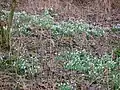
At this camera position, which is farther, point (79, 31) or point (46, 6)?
point (46, 6)

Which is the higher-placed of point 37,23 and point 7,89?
point 37,23

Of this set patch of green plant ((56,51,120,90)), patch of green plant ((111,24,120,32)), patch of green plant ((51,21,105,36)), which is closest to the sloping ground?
patch of green plant ((111,24,120,32))

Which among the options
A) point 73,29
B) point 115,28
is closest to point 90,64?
point 73,29

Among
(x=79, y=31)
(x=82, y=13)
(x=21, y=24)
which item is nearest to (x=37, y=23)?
(x=21, y=24)

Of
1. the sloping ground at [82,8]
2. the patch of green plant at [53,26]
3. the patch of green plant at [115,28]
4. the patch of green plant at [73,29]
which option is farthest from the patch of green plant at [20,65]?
the sloping ground at [82,8]

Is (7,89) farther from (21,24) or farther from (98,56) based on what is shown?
(21,24)

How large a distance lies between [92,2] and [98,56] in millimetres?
5447

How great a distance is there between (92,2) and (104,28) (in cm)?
306

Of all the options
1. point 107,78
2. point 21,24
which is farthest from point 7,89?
point 21,24

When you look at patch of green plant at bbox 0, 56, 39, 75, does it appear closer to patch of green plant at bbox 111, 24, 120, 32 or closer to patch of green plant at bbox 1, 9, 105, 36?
patch of green plant at bbox 1, 9, 105, 36

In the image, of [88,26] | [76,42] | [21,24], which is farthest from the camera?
[88,26]

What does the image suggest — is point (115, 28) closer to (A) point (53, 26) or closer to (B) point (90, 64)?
A: (A) point (53, 26)

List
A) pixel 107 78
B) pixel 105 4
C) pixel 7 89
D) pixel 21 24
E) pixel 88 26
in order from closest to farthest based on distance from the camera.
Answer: pixel 7 89 → pixel 107 78 → pixel 21 24 → pixel 88 26 → pixel 105 4

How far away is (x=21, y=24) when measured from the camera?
26.0 ft
